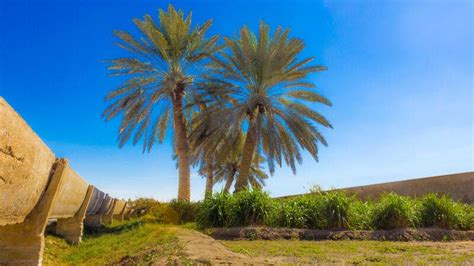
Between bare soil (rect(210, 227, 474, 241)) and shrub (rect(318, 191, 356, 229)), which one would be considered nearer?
bare soil (rect(210, 227, 474, 241))

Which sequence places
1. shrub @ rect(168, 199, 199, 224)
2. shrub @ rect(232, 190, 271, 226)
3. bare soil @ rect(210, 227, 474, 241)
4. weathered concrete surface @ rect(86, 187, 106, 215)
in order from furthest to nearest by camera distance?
1. shrub @ rect(168, 199, 199, 224)
2. shrub @ rect(232, 190, 271, 226)
3. bare soil @ rect(210, 227, 474, 241)
4. weathered concrete surface @ rect(86, 187, 106, 215)

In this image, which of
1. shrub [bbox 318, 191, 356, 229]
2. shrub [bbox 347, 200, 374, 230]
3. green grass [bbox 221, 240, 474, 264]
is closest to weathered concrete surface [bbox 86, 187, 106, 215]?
green grass [bbox 221, 240, 474, 264]

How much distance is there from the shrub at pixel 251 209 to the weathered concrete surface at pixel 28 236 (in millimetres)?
6954

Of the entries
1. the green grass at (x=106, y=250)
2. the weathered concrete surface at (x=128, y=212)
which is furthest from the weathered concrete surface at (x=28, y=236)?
the weathered concrete surface at (x=128, y=212)

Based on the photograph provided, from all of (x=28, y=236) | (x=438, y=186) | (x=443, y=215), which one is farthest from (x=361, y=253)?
(x=438, y=186)

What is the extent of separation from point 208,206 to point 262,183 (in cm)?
2101

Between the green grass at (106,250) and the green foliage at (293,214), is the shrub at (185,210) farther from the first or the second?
the green grass at (106,250)

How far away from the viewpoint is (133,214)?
17.1m

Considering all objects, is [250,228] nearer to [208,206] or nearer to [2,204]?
[208,206]

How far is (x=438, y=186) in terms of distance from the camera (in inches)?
518

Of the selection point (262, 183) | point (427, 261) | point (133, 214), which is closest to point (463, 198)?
point (427, 261)

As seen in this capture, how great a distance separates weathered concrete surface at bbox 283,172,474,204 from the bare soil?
3041 millimetres

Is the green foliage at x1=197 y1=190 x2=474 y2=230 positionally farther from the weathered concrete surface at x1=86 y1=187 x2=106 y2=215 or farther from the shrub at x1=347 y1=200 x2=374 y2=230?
the weathered concrete surface at x1=86 y1=187 x2=106 y2=215

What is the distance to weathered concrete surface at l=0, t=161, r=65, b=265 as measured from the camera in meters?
4.00
